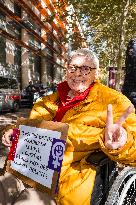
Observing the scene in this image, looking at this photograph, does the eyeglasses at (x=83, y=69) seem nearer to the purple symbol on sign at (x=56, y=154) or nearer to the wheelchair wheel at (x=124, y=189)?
the purple symbol on sign at (x=56, y=154)

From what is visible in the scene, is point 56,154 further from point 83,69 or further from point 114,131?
Result: point 83,69

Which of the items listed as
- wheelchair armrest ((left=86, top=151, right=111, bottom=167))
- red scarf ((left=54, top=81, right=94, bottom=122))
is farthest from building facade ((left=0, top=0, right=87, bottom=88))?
wheelchair armrest ((left=86, top=151, right=111, bottom=167))

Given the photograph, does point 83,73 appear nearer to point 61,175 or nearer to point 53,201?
point 61,175

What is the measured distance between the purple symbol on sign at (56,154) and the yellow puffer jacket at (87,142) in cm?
9

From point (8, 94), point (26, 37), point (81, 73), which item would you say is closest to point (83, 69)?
point (81, 73)

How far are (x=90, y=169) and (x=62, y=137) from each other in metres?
0.32

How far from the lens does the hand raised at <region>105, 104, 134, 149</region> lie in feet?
8.15

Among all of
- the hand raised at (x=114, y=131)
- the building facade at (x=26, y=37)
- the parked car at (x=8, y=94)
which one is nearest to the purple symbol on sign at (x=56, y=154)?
the hand raised at (x=114, y=131)

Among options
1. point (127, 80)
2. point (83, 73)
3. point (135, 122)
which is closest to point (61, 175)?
point (135, 122)

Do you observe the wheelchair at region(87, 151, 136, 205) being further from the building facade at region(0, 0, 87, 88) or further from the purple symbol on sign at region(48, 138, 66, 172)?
the building facade at region(0, 0, 87, 88)

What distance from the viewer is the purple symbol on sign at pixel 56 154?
275 centimetres

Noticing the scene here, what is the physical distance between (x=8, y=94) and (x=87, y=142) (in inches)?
609

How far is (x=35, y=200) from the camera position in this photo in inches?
108

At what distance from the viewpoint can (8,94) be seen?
18.0m
